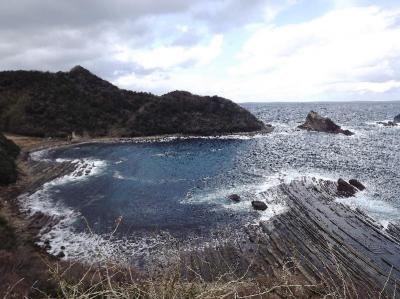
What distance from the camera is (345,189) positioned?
170 feet

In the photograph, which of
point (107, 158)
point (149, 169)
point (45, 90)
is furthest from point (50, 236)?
point (45, 90)

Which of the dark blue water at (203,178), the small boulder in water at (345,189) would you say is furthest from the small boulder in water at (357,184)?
the small boulder in water at (345,189)

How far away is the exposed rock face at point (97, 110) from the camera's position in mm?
98438

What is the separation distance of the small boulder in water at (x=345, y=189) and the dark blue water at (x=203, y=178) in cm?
136

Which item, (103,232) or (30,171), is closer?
(103,232)

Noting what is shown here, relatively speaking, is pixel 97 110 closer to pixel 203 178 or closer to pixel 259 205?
pixel 203 178

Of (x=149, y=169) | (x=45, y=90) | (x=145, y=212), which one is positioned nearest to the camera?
(x=145, y=212)

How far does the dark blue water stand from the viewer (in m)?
41.8

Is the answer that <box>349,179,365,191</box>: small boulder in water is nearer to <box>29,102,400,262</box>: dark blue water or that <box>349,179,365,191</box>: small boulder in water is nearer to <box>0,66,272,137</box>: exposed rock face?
<box>29,102,400,262</box>: dark blue water

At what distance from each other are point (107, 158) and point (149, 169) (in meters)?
12.6

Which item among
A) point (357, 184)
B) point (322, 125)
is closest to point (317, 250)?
point (357, 184)

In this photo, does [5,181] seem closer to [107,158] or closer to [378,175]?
[107,158]

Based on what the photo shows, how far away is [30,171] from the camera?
200 ft

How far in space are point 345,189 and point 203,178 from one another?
67.4 feet
